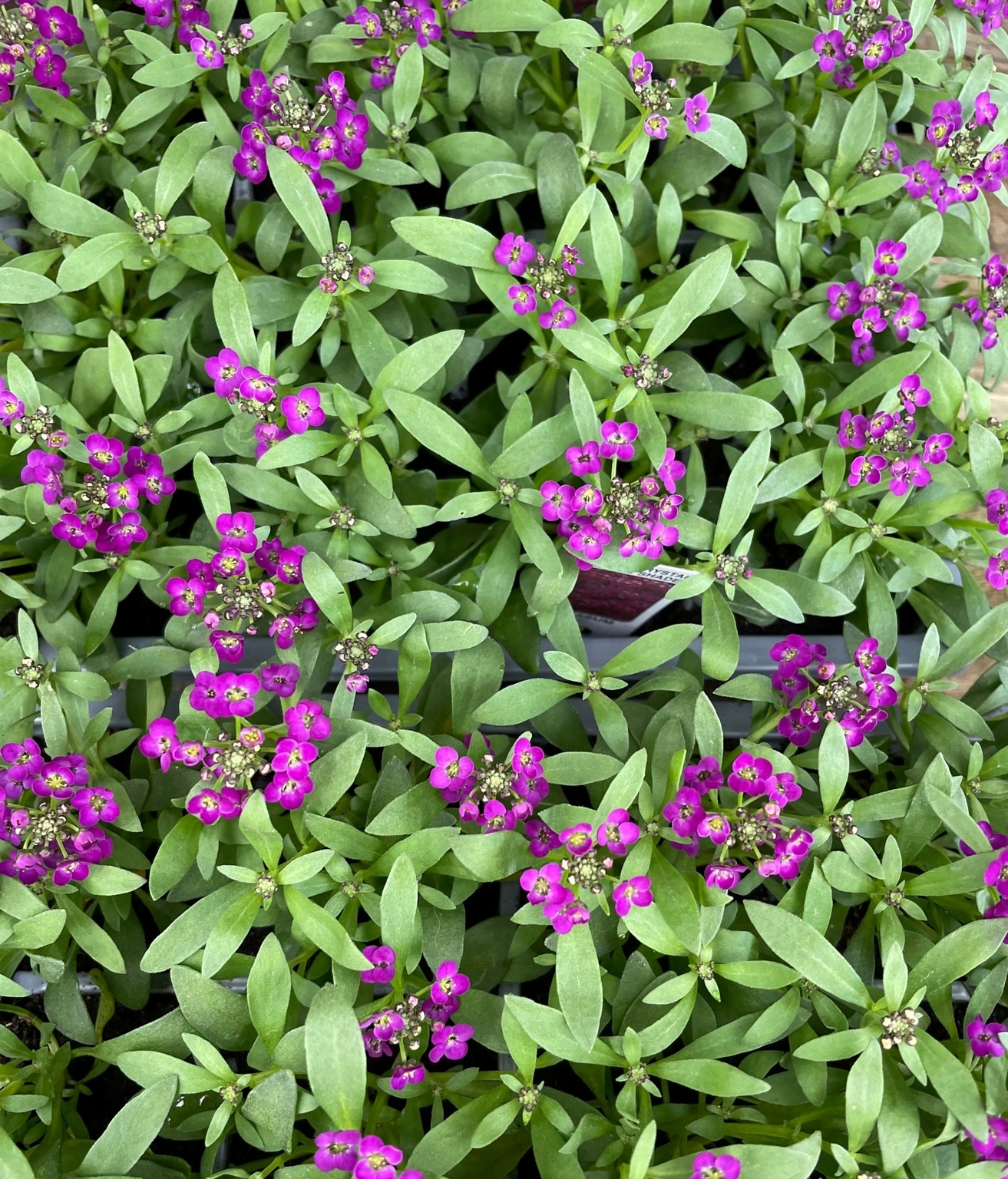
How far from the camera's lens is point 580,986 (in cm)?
122


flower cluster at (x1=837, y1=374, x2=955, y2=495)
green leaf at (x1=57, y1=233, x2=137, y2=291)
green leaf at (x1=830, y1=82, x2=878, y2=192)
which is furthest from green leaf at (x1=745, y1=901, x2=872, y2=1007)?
green leaf at (x1=57, y1=233, x2=137, y2=291)

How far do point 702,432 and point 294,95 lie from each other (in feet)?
2.78

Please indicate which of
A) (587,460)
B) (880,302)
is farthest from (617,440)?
(880,302)

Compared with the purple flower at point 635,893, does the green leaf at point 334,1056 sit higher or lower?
lower

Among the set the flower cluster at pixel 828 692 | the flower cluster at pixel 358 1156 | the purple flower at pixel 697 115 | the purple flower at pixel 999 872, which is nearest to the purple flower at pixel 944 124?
the purple flower at pixel 697 115

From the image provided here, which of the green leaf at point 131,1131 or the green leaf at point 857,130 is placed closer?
the green leaf at point 131,1131

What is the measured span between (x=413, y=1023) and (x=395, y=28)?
4.90 ft

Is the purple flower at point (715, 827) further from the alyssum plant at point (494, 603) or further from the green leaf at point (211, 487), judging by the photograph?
the green leaf at point (211, 487)

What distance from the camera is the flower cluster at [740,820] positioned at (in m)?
1.26

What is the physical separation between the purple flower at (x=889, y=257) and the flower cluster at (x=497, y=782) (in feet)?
3.23

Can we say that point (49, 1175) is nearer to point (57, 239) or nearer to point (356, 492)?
point (356, 492)

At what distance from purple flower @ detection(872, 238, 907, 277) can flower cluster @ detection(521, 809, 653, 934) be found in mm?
1007

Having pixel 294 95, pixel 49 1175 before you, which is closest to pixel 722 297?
pixel 294 95

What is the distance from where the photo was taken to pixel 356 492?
1.53m
